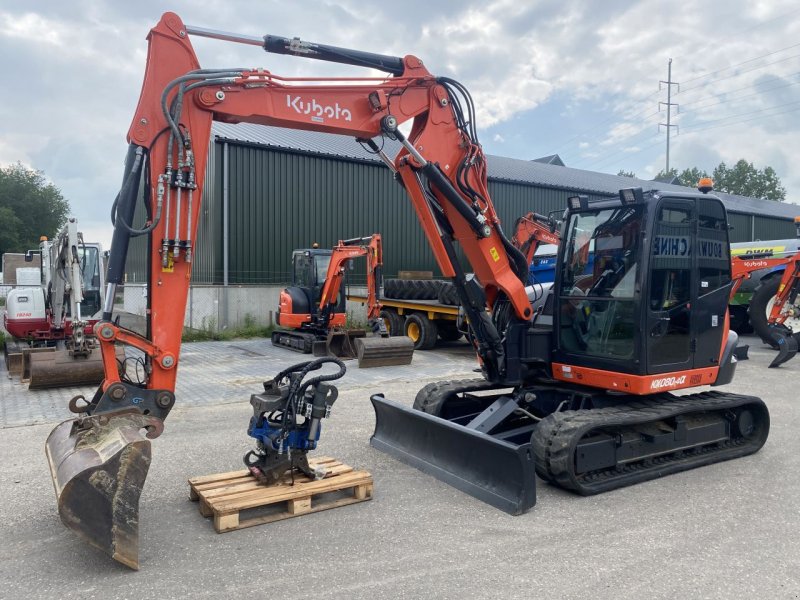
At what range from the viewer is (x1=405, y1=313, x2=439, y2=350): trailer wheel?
1527 centimetres

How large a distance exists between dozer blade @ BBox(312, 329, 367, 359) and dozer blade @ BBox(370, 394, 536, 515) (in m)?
7.28

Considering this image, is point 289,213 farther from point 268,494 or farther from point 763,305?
point 268,494

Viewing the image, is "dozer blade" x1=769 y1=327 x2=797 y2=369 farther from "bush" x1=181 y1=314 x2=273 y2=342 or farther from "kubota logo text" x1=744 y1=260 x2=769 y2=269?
"bush" x1=181 y1=314 x2=273 y2=342

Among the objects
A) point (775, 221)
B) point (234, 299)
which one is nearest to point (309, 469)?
A: point (234, 299)

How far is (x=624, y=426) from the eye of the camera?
5559mm

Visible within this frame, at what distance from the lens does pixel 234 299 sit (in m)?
18.4

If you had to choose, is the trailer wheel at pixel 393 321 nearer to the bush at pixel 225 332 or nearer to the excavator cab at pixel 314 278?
the excavator cab at pixel 314 278

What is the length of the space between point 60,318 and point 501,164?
65.2 ft

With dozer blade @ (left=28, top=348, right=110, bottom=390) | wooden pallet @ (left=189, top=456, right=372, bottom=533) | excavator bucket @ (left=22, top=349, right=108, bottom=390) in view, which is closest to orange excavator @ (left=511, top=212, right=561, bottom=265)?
dozer blade @ (left=28, top=348, right=110, bottom=390)

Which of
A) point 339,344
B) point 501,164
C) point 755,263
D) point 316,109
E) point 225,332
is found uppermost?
point 501,164

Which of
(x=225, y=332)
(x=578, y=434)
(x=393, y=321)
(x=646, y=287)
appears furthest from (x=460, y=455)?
(x=225, y=332)

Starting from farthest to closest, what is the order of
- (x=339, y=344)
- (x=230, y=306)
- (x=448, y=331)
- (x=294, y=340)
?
(x=230, y=306) < (x=448, y=331) < (x=294, y=340) < (x=339, y=344)

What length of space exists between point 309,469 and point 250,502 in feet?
2.06

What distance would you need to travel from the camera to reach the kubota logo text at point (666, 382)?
5.58m
